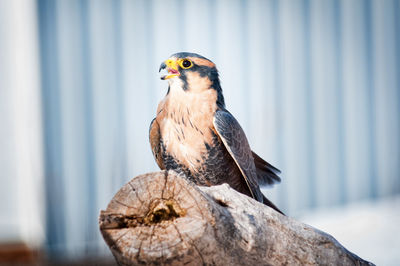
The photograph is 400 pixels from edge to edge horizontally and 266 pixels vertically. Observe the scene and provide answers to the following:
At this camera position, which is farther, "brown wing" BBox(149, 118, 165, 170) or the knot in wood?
"brown wing" BBox(149, 118, 165, 170)

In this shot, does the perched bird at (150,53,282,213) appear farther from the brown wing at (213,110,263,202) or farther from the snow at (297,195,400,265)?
the snow at (297,195,400,265)

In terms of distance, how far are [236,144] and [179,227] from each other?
29.5 inches

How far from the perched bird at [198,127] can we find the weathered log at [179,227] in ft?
1.63

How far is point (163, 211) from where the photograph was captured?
1346 millimetres

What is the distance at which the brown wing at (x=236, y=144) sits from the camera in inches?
76.2

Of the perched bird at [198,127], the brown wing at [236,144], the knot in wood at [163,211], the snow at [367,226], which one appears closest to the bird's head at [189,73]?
the perched bird at [198,127]

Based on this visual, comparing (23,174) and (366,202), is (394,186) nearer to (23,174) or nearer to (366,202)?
(366,202)

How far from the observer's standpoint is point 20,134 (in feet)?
15.8

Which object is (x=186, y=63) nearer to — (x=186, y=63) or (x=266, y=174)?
(x=186, y=63)

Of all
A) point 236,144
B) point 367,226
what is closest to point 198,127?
point 236,144

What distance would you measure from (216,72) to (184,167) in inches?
17.1

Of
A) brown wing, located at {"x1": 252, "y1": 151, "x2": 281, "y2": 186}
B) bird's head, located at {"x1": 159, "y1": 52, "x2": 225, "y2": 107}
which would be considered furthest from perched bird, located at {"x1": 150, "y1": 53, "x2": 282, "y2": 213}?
brown wing, located at {"x1": 252, "y1": 151, "x2": 281, "y2": 186}

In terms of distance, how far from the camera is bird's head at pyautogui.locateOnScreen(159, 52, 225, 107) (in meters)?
1.92

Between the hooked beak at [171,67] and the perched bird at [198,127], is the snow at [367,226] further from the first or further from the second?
the hooked beak at [171,67]
